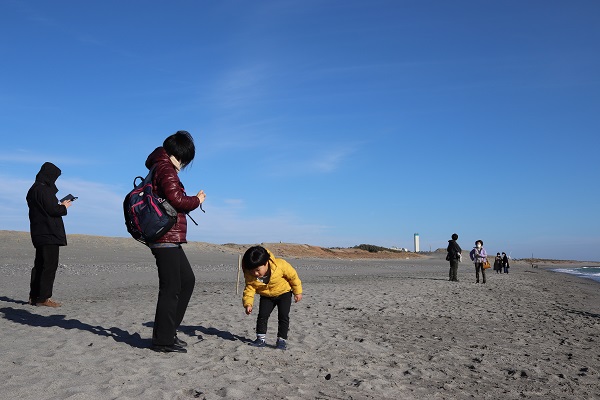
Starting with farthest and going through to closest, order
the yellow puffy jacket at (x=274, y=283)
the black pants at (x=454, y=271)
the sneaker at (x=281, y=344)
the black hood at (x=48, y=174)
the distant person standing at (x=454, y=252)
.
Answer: the black pants at (x=454, y=271)
the distant person standing at (x=454, y=252)
the black hood at (x=48, y=174)
the sneaker at (x=281, y=344)
the yellow puffy jacket at (x=274, y=283)

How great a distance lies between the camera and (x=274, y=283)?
6238 mm

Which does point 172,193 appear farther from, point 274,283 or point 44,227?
point 44,227

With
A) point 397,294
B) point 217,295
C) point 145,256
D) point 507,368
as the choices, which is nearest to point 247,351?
point 507,368

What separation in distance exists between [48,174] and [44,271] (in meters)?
1.67

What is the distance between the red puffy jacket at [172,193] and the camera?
5316 mm

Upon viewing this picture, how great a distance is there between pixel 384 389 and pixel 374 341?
228 centimetres

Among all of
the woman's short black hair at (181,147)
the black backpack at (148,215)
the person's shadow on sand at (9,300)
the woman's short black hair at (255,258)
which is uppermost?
the woman's short black hair at (181,147)

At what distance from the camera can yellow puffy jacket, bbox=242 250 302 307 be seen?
20.2ft

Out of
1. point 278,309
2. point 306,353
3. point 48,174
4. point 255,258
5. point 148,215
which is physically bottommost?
point 306,353

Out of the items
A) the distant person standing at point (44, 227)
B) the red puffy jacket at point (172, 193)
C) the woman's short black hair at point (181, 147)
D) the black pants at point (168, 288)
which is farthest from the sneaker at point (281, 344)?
the distant person standing at point (44, 227)

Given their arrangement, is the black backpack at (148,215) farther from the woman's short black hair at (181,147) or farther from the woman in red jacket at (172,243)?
the woman's short black hair at (181,147)

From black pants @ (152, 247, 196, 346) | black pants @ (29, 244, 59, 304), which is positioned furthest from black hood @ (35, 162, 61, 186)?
black pants @ (152, 247, 196, 346)

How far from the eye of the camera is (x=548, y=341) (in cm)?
771

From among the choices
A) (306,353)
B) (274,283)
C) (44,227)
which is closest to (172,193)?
(274,283)
